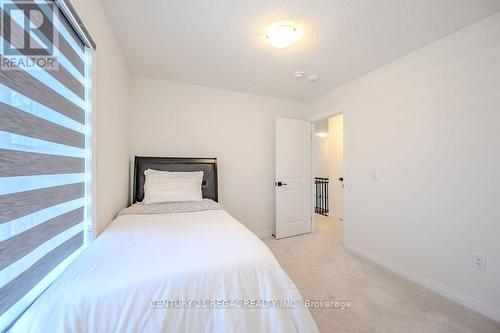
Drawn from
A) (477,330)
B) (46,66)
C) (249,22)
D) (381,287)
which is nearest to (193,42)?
(249,22)

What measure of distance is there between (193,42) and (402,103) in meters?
2.33

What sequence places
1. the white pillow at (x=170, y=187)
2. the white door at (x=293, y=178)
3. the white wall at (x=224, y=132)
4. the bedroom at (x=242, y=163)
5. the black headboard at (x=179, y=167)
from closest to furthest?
the bedroom at (x=242, y=163), the white pillow at (x=170, y=187), the black headboard at (x=179, y=167), the white wall at (x=224, y=132), the white door at (x=293, y=178)

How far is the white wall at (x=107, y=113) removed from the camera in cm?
147

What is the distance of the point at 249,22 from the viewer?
1672mm

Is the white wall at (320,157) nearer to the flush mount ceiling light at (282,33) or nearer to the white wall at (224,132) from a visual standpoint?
the white wall at (224,132)

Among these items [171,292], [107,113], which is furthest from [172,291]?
[107,113]

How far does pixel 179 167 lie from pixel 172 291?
207 centimetres

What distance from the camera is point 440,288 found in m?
1.83

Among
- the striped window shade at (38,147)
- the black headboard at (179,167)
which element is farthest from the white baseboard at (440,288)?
A: the striped window shade at (38,147)

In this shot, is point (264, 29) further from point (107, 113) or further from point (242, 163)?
point (242, 163)

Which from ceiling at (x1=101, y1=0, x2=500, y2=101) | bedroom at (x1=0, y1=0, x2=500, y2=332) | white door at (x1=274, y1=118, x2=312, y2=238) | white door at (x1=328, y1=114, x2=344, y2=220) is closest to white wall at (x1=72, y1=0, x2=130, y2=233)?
bedroom at (x1=0, y1=0, x2=500, y2=332)

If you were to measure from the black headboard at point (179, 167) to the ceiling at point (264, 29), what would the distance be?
3.79 ft

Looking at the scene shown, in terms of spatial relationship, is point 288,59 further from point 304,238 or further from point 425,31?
point 304,238

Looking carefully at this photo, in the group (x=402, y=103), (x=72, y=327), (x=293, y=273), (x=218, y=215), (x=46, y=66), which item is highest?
(x=402, y=103)
